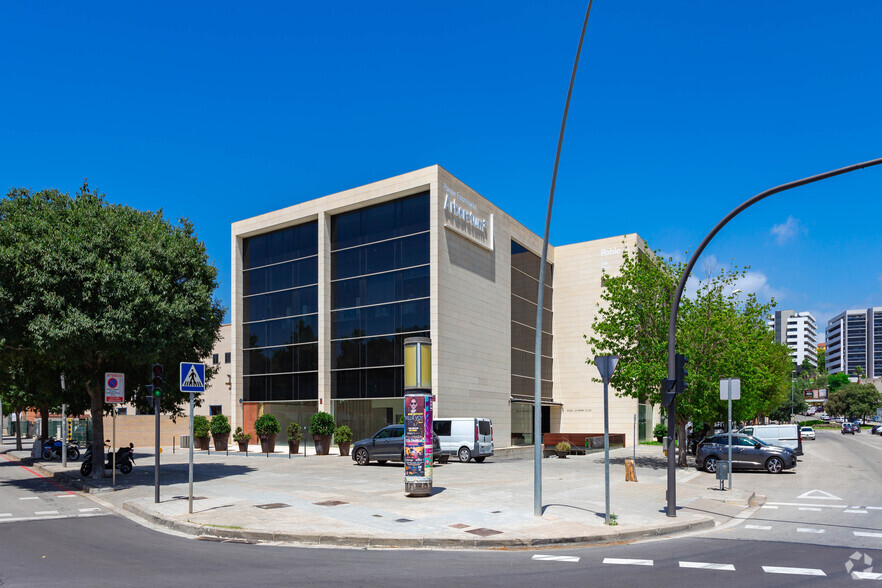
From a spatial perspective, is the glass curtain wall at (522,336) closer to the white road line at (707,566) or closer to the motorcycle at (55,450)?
the motorcycle at (55,450)

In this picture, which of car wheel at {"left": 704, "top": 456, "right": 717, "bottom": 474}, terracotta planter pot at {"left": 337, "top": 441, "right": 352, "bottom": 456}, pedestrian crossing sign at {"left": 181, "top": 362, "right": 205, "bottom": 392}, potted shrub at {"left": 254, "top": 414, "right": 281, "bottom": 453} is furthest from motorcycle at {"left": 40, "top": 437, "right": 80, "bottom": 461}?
car wheel at {"left": 704, "top": 456, "right": 717, "bottom": 474}

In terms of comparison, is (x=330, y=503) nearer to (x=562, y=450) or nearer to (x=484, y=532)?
(x=484, y=532)

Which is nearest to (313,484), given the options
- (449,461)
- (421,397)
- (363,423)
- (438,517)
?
(421,397)

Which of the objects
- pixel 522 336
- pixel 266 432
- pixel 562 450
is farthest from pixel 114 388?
pixel 522 336

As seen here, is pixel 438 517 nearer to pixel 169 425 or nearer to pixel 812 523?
pixel 812 523

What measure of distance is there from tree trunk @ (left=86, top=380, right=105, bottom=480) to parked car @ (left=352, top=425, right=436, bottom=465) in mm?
10674

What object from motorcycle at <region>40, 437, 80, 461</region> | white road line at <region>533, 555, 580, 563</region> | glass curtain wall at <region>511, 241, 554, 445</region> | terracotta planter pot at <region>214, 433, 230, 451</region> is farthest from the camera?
glass curtain wall at <region>511, 241, 554, 445</region>

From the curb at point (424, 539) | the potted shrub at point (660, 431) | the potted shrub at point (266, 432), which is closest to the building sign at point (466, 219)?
the potted shrub at point (266, 432)

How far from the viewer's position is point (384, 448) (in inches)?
1129

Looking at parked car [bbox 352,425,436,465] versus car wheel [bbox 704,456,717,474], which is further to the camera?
parked car [bbox 352,425,436,465]

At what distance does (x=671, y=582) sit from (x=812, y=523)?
7.24 m

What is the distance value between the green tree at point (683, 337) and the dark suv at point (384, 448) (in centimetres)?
890

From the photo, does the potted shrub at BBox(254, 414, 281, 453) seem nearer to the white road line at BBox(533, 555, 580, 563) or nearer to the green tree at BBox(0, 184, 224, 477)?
the green tree at BBox(0, 184, 224, 477)

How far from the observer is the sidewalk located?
11.9m
